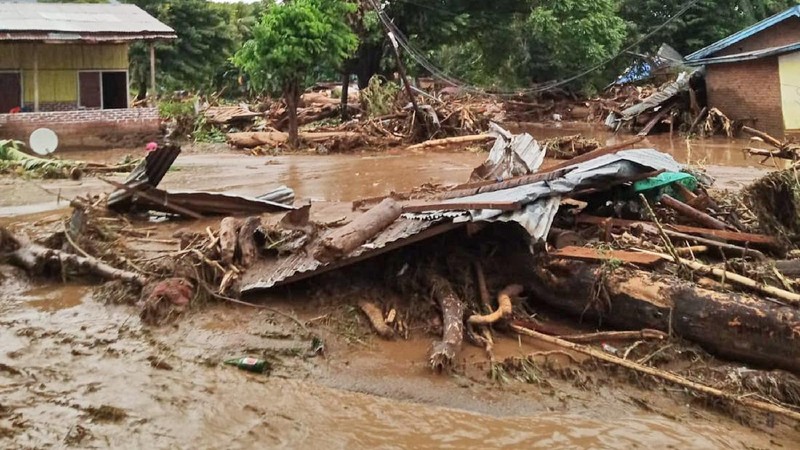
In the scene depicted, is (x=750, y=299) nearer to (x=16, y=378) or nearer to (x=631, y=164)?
(x=631, y=164)

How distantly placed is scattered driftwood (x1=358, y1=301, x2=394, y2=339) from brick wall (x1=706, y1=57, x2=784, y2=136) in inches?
685

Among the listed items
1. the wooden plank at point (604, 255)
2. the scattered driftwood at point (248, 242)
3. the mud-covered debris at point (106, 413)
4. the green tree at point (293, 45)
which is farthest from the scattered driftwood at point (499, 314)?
the green tree at point (293, 45)

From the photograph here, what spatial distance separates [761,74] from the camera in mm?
20562

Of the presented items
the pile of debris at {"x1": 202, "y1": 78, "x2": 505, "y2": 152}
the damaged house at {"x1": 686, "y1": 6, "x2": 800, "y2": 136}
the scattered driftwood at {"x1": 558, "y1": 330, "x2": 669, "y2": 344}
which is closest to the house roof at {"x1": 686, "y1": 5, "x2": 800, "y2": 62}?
the damaged house at {"x1": 686, "y1": 6, "x2": 800, "y2": 136}

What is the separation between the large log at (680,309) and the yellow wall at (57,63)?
65.0 feet

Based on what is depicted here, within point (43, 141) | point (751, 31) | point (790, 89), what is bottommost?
point (43, 141)

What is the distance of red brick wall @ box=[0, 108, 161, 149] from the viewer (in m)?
19.3

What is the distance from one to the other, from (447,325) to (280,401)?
151cm

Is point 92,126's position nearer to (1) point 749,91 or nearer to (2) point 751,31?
(1) point 749,91

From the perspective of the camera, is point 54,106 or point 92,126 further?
point 54,106

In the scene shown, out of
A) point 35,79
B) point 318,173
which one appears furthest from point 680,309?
point 35,79

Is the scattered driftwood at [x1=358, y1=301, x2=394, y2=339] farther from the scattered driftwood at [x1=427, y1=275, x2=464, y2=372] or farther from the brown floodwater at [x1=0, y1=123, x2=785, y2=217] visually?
the brown floodwater at [x1=0, y1=123, x2=785, y2=217]

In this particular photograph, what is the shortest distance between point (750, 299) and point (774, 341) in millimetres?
367

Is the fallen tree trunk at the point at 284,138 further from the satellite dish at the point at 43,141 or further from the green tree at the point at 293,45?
the satellite dish at the point at 43,141
